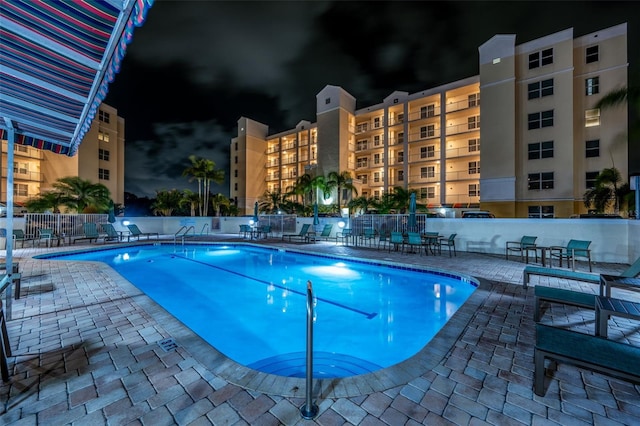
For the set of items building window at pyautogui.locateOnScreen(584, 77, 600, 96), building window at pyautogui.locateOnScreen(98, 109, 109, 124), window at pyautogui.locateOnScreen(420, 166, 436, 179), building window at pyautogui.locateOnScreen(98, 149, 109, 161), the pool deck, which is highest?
building window at pyautogui.locateOnScreen(98, 109, 109, 124)

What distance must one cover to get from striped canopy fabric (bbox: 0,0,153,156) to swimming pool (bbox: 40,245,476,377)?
398 centimetres

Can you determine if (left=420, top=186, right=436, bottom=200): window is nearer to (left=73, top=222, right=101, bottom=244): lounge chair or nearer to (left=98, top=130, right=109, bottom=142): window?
(left=73, top=222, right=101, bottom=244): lounge chair

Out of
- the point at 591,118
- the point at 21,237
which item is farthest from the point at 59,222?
the point at 591,118

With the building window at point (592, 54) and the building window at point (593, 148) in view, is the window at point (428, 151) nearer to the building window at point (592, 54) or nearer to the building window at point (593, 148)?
the building window at point (593, 148)

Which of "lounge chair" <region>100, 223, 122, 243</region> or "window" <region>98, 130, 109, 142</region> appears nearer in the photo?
"lounge chair" <region>100, 223, 122, 243</region>

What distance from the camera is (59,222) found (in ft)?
45.5

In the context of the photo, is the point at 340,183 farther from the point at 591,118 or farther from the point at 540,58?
the point at 591,118

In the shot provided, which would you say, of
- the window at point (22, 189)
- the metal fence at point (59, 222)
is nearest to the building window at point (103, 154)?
the window at point (22, 189)

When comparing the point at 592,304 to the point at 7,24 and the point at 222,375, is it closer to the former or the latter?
the point at 222,375

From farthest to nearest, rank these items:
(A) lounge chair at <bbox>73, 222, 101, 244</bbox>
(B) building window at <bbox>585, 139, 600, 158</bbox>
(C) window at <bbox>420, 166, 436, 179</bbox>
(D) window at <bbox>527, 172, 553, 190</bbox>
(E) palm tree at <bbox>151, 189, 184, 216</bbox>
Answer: (E) palm tree at <bbox>151, 189, 184, 216</bbox>
(C) window at <bbox>420, 166, 436, 179</bbox>
(D) window at <bbox>527, 172, 553, 190</bbox>
(B) building window at <bbox>585, 139, 600, 158</bbox>
(A) lounge chair at <bbox>73, 222, 101, 244</bbox>

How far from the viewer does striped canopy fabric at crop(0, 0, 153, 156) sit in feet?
7.25

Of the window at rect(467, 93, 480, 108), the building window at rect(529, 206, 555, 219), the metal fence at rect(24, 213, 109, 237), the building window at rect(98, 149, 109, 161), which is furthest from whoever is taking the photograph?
the building window at rect(98, 149, 109, 161)

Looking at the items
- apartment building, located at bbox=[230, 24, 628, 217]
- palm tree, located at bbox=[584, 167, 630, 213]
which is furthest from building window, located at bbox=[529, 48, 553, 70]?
palm tree, located at bbox=[584, 167, 630, 213]

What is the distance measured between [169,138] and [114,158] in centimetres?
2517
